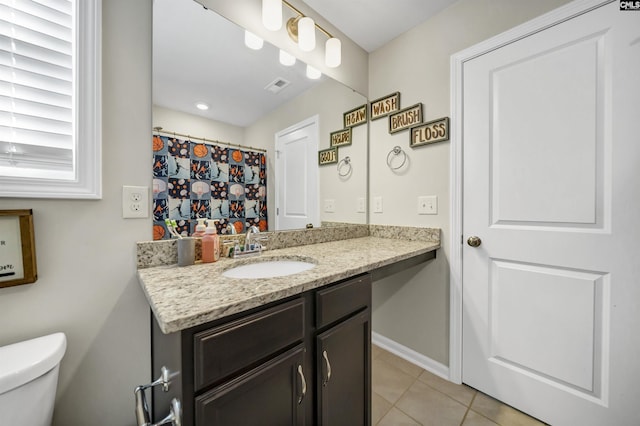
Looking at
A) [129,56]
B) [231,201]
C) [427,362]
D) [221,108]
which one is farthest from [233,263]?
[427,362]

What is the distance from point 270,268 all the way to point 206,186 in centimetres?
51

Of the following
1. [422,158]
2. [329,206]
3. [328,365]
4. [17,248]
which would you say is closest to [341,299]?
[328,365]

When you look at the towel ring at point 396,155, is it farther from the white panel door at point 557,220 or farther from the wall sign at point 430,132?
the white panel door at point 557,220

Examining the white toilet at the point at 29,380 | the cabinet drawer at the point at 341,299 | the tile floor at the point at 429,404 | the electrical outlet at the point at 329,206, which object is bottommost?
the tile floor at the point at 429,404

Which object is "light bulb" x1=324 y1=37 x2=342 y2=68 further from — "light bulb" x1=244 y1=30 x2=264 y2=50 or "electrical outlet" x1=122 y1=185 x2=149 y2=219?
"electrical outlet" x1=122 y1=185 x2=149 y2=219

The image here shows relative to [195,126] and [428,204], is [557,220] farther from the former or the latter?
[195,126]

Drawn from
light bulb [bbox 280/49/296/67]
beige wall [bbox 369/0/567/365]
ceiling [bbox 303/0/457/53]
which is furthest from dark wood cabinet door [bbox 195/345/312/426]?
ceiling [bbox 303/0/457/53]

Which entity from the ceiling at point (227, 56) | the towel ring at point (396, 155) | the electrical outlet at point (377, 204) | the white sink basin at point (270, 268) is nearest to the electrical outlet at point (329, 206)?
the electrical outlet at point (377, 204)

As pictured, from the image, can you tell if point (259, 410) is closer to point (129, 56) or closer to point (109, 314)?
point (109, 314)

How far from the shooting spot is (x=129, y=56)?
982mm

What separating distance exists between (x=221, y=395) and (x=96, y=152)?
0.93m

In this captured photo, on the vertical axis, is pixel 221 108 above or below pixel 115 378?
above

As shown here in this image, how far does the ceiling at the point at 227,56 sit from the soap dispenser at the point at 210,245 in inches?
20.0

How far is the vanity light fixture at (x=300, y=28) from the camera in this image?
1.34 metres
